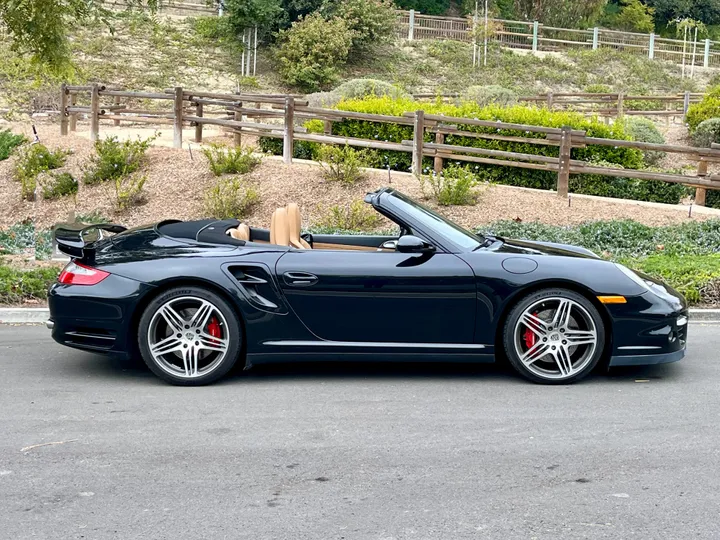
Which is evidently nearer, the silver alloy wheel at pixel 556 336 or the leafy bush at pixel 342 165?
the silver alloy wheel at pixel 556 336

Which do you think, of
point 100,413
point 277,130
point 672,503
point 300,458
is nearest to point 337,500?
point 300,458

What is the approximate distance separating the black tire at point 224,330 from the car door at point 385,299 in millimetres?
430

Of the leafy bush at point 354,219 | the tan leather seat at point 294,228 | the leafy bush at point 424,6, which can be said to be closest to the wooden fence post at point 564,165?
the leafy bush at point 354,219

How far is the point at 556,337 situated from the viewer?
683 cm

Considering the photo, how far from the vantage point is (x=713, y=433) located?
591 cm

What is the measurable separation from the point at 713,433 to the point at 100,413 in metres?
3.75

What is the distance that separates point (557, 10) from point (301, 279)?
54.3 metres

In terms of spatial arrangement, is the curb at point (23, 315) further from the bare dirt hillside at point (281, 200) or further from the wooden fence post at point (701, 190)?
the wooden fence post at point (701, 190)

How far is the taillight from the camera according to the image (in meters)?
7.00

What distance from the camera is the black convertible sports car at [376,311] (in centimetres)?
684

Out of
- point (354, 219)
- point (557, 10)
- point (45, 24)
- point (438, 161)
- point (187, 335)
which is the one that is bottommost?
point (187, 335)

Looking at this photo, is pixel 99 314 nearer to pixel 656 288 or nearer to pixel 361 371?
pixel 361 371

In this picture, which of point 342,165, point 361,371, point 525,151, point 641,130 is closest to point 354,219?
point 342,165

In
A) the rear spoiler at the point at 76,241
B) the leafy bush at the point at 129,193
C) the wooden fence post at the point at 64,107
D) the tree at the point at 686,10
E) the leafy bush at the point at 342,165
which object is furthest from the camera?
the tree at the point at 686,10
